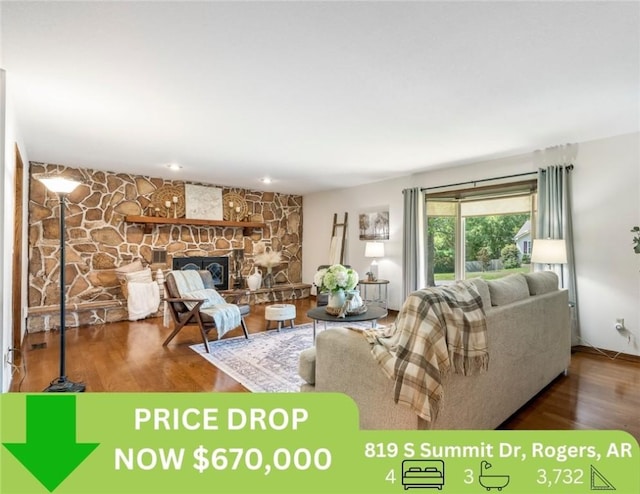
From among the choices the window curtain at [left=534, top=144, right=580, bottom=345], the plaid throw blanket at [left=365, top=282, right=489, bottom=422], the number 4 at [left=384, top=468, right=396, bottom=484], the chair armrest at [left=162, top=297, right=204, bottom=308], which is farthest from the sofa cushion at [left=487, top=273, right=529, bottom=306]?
the chair armrest at [left=162, top=297, right=204, bottom=308]

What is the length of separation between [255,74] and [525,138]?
2938 millimetres

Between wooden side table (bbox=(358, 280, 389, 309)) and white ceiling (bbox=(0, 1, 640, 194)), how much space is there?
8.89ft

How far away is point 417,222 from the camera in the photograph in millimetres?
5238

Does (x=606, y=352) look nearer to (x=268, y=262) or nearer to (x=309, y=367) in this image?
(x=309, y=367)

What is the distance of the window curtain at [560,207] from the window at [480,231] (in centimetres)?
33

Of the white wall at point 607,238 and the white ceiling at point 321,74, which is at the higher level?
the white ceiling at point 321,74

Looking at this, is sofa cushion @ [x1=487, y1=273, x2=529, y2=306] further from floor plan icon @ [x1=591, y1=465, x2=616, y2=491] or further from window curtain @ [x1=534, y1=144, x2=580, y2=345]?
window curtain @ [x1=534, y1=144, x2=580, y2=345]

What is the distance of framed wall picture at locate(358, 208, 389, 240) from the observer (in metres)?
5.89

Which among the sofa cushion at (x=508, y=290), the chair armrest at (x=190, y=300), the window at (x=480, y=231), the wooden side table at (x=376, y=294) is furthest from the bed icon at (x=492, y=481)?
the wooden side table at (x=376, y=294)

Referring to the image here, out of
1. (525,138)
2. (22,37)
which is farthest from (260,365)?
(525,138)

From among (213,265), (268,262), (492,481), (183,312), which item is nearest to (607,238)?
(492,481)

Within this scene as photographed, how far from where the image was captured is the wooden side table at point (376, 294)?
5852mm

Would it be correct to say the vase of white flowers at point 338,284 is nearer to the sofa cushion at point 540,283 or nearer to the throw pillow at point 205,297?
the throw pillow at point 205,297

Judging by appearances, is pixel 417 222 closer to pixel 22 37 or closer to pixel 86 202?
pixel 22 37
